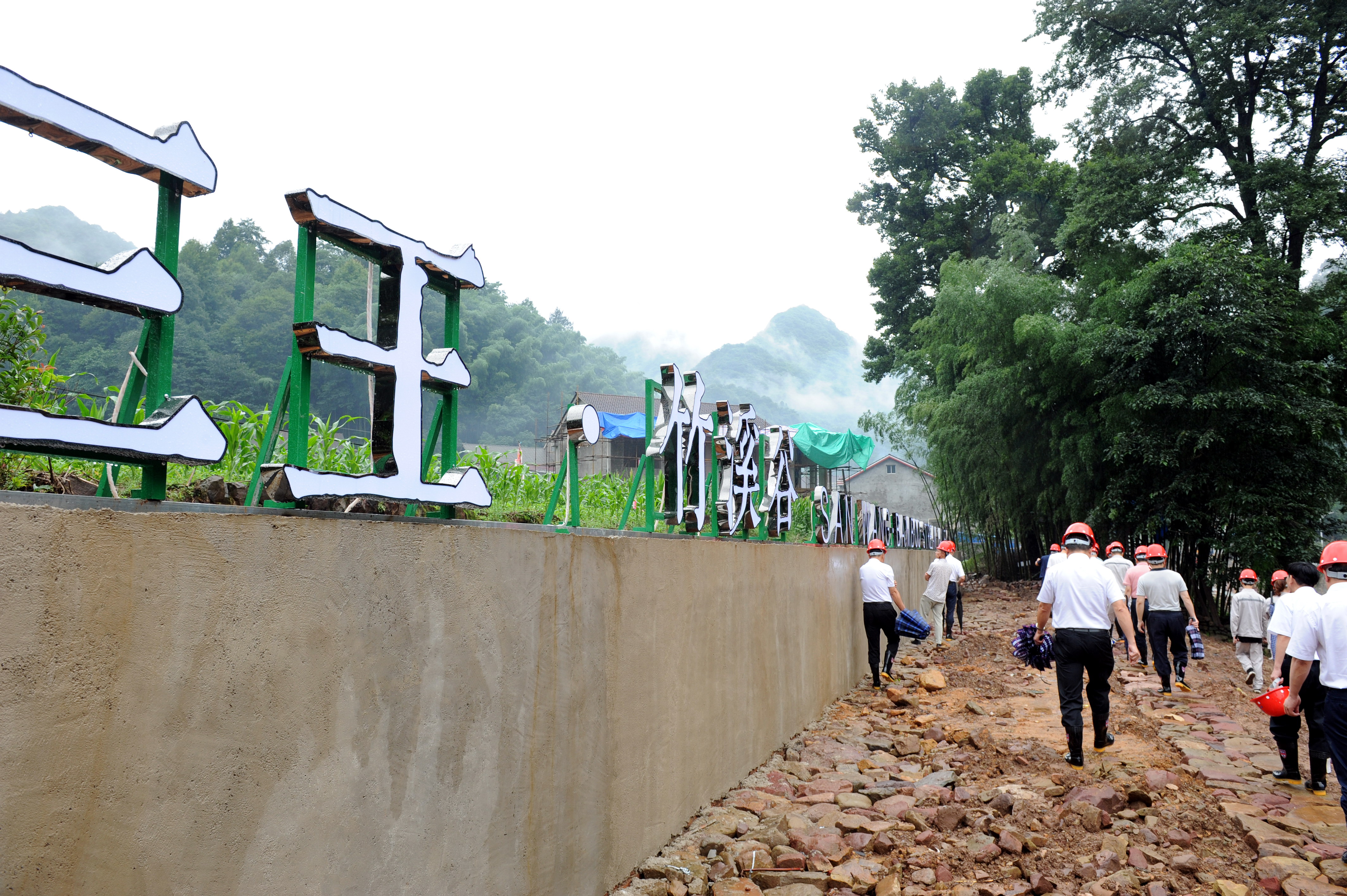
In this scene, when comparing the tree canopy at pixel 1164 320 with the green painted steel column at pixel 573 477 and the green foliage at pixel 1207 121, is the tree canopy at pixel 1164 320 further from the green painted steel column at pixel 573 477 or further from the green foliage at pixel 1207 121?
the green painted steel column at pixel 573 477

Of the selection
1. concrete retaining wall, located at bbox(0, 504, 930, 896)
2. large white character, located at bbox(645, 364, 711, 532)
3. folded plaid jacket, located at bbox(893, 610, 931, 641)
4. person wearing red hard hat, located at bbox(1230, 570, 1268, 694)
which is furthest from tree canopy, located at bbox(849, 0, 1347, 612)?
concrete retaining wall, located at bbox(0, 504, 930, 896)

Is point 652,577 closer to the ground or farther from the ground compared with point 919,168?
closer to the ground

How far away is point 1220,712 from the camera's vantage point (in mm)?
7832

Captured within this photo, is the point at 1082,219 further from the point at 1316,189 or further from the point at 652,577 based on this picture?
the point at 652,577

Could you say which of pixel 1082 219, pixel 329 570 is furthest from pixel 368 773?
pixel 1082 219

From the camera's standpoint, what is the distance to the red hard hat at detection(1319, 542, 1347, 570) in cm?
448

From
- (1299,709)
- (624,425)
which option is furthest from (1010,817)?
(624,425)

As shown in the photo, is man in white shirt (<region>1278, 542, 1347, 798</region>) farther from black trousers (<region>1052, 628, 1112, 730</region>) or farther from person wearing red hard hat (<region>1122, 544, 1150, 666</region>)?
person wearing red hard hat (<region>1122, 544, 1150, 666</region>)

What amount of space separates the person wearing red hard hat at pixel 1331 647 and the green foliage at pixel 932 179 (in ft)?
68.3

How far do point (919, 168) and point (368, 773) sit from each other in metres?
27.7

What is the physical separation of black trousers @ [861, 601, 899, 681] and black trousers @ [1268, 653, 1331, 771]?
4153 millimetres

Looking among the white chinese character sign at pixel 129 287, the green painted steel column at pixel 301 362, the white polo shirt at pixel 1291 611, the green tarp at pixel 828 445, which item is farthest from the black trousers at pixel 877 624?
the white chinese character sign at pixel 129 287

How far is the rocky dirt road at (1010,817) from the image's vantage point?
3.95m

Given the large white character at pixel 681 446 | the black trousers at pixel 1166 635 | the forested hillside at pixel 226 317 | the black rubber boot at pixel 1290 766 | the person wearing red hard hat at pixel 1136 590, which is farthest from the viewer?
the person wearing red hard hat at pixel 1136 590
